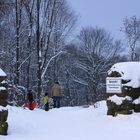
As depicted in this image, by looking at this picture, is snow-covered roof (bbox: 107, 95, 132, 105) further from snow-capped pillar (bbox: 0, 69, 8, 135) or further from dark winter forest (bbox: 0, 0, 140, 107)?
dark winter forest (bbox: 0, 0, 140, 107)

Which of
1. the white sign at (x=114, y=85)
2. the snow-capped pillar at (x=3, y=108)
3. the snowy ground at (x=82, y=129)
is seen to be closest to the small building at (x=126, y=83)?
the white sign at (x=114, y=85)

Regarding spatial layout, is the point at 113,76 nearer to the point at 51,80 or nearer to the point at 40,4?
the point at 40,4

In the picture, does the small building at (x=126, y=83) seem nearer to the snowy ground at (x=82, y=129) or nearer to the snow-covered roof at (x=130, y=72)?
the snow-covered roof at (x=130, y=72)

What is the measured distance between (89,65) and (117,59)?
4352mm

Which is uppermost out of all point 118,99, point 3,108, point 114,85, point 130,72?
point 130,72

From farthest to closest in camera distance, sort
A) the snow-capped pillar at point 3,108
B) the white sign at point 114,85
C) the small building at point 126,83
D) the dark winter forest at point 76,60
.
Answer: the dark winter forest at point 76,60 < the white sign at point 114,85 < the small building at point 126,83 < the snow-capped pillar at point 3,108

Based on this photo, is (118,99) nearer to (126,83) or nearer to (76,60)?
(126,83)

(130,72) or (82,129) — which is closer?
(82,129)

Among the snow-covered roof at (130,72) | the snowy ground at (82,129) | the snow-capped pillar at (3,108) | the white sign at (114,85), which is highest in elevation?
the snow-covered roof at (130,72)

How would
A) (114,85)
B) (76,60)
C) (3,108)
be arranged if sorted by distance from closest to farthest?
(3,108) → (114,85) → (76,60)

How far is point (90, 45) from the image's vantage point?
6488 centimetres

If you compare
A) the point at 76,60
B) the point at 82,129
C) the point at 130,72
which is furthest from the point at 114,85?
the point at 76,60

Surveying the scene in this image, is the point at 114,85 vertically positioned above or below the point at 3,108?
above

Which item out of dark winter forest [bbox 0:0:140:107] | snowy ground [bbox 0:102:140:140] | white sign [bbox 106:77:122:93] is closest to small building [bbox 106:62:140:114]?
white sign [bbox 106:77:122:93]
